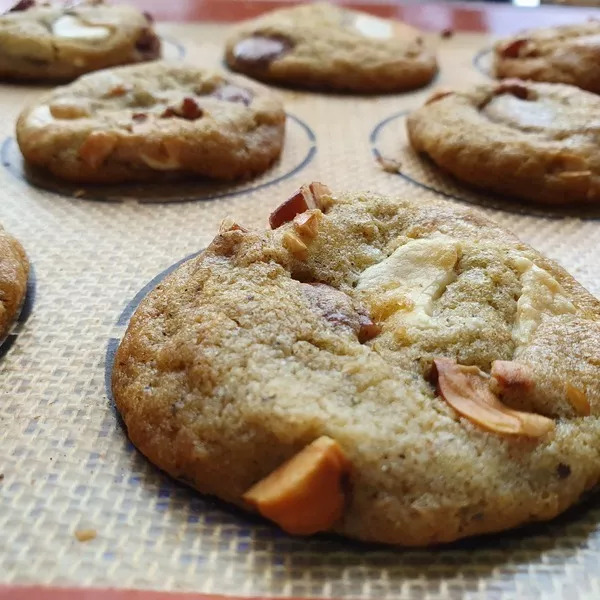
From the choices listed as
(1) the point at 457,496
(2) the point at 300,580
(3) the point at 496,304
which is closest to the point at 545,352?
(3) the point at 496,304

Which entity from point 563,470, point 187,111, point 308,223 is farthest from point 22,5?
point 563,470

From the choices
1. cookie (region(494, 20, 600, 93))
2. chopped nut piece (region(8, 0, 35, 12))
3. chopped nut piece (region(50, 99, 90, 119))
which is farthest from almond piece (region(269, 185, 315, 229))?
chopped nut piece (region(8, 0, 35, 12))

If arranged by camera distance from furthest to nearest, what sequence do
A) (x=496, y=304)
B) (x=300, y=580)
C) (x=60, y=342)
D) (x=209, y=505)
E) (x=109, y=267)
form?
(x=109, y=267), (x=60, y=342), (x=496, y=304), (x=209, y=505), (x=300, y=580)

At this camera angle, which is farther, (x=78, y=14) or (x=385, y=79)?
(x=78, y=14)

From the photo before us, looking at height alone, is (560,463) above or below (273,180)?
above

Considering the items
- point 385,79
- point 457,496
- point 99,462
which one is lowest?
point 385,79

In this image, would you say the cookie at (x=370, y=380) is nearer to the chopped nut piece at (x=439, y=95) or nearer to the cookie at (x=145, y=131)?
the cookie at (x=145, y=131)

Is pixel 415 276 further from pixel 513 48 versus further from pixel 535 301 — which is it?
pixel 513 48

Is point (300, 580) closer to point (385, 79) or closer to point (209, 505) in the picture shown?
point (209, 505)

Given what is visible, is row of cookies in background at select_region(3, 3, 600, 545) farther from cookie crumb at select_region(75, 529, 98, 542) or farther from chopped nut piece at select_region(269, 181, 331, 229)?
cookie crumb at select_region(75, 529, 98, 542)
